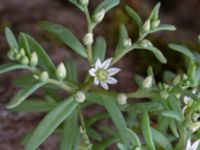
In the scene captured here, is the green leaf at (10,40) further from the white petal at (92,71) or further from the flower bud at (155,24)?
the flower bud at (155,24)

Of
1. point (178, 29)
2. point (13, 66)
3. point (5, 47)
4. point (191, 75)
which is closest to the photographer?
point (13, 66)

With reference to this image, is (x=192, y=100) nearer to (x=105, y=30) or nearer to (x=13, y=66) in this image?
(x=13, y=66)

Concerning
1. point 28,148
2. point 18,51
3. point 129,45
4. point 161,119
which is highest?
point 18,51

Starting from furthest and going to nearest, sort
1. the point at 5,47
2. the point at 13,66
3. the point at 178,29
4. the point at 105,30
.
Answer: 1. the point at 178,29
2. the point at 105,30
3. the point at 5,47
4. the point at 13,66

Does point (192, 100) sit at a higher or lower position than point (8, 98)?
lower

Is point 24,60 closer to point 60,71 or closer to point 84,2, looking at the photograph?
point 60,71

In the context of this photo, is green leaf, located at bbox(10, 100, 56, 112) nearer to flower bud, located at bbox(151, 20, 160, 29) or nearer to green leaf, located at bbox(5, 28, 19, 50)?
green leaf, located at bbox(5, 28, 19, 50)

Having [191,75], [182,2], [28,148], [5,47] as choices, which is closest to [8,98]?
[5,47]

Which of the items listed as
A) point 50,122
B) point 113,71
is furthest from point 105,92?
point 50,122
